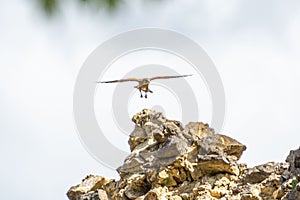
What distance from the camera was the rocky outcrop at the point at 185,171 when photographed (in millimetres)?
25781

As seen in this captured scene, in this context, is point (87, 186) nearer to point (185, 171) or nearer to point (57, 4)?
point (185, 171)

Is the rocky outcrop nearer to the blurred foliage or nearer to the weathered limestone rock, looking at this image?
the weathered limestone rock

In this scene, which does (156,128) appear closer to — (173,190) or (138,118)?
(138,118)

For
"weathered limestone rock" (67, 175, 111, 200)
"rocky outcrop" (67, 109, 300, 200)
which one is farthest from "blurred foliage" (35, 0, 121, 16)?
"weathered limestone rock" (67, 175, 111, 200)

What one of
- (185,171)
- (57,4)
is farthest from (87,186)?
(57,4)

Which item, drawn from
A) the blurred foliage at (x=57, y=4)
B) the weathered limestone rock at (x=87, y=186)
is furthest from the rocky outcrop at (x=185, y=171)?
the blurred foliage at (x=57, y=4)

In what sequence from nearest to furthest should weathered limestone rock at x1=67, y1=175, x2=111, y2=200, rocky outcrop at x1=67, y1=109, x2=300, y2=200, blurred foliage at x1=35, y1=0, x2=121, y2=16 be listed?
blurred foliage at x1=35, y1=0, x2=121, y2=16, rocky outcrop at x1=67, y1=109, x2=300, y2=200, weathered limestone rock at x1=67, y1=175, x2=111, y2=200

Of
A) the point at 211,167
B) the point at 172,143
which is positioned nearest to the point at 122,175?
the point at 172,143

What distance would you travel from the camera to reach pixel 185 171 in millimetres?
29938

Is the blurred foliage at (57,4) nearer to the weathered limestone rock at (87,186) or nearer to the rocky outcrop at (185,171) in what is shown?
the rocky outcrop at (185,171)

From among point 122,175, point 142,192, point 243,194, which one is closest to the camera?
point 243,194

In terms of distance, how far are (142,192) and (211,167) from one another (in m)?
4.46

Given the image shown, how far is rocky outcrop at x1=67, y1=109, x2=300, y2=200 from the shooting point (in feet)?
84.6

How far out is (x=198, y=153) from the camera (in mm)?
30828
